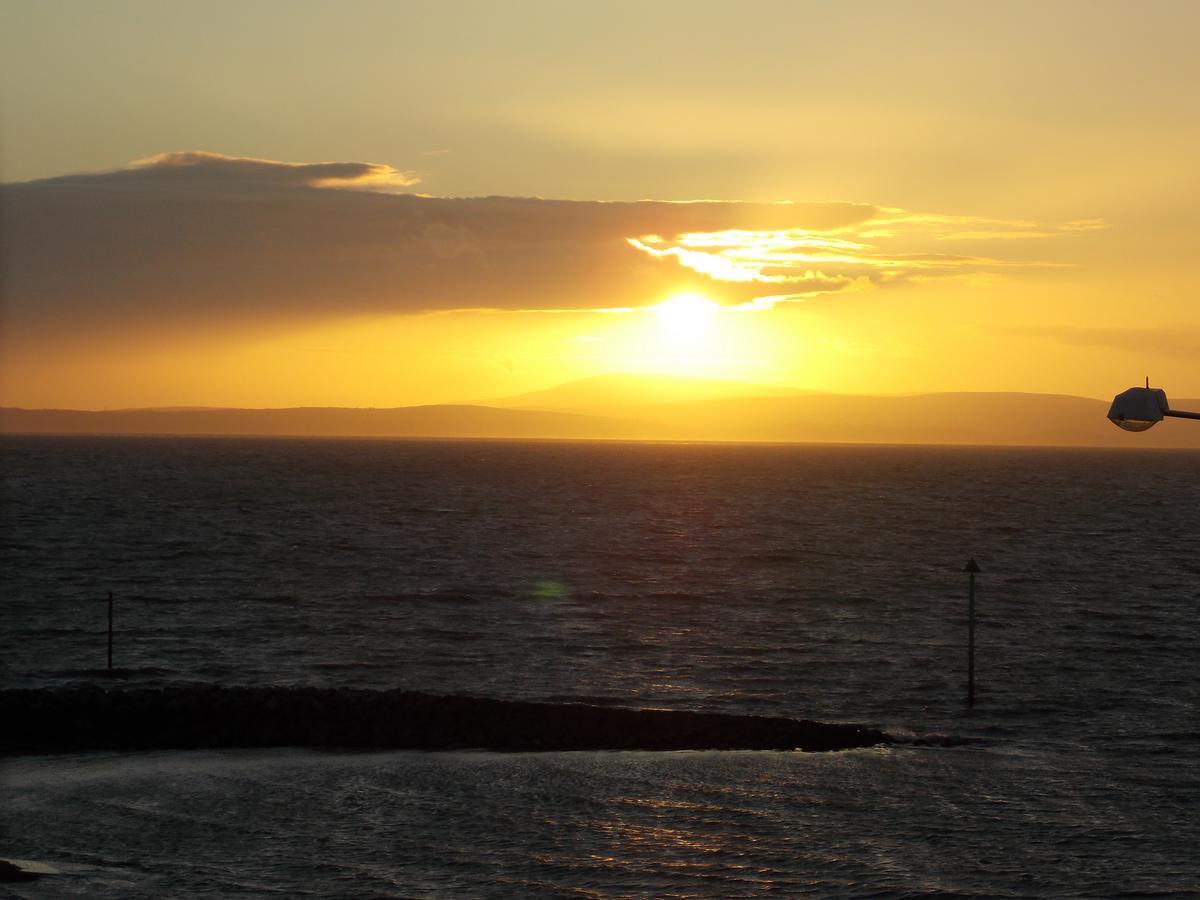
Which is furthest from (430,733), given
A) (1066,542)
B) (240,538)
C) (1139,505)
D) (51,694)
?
(1139,505)

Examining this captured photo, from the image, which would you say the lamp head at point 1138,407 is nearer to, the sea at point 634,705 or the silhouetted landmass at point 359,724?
the sea at point 634,705

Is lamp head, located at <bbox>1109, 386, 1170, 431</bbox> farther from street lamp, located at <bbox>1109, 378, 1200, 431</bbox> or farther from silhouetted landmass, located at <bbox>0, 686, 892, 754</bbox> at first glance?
silhouetted landmass, located at <bbox>0, 686, 892, 754</bbox>

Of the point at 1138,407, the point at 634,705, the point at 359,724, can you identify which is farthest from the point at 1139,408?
the point at 634,705

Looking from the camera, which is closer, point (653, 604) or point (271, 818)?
point (271, 818)

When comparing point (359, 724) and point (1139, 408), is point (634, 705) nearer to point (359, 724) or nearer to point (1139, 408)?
point (359, 724)

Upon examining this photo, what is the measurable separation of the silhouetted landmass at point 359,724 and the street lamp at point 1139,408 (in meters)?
21.2

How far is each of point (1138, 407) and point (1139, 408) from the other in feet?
0.05

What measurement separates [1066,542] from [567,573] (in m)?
45.0

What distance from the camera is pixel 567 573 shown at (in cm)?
7744

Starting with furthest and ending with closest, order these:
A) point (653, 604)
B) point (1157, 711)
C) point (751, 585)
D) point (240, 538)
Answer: point (240, 538) < point (751, 585) < point (653, 604) < point (1157, 711)

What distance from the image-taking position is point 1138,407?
1391 centimetres

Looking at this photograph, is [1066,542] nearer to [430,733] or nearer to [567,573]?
[567,573]

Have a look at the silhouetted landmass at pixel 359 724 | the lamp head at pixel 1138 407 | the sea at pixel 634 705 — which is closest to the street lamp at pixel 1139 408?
the lamp head at pixel 1138 407

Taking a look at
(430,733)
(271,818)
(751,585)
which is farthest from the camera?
(751,585)
